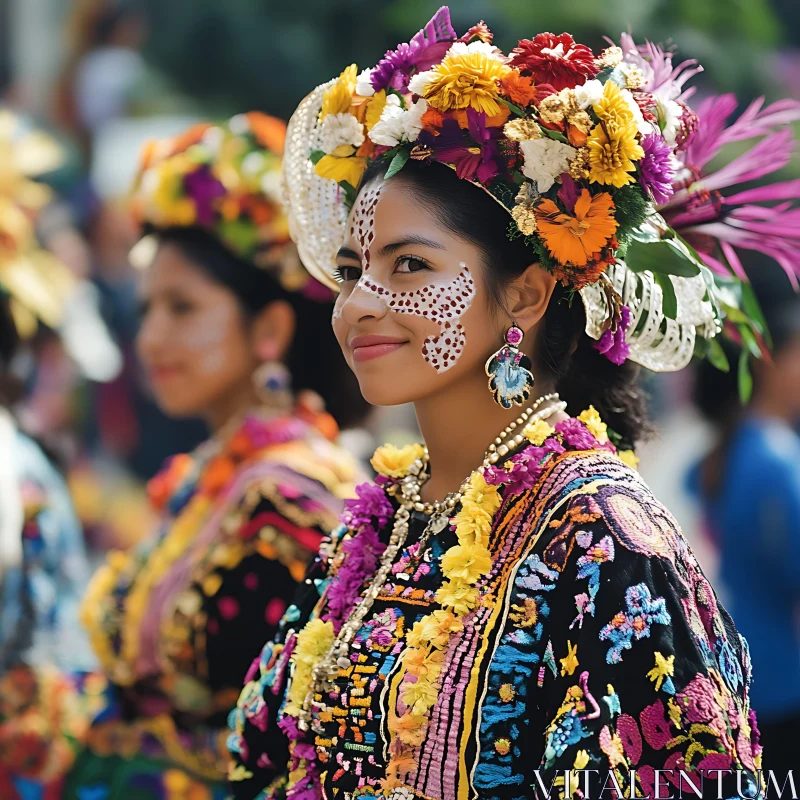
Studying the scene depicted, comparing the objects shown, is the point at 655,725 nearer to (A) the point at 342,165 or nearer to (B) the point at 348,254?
(B) the point at 348,254

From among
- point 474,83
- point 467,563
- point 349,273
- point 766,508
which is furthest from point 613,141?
point 766,508

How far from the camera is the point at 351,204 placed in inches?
97.9

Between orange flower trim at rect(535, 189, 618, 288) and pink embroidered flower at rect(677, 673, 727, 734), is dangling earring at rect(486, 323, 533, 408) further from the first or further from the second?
pink embroidered flower at rect(677, 673, 727, 734)

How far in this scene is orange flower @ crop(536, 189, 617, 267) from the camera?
2.00m

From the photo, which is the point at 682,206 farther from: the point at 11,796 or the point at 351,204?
the point at 11,796

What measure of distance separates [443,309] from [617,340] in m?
0.32

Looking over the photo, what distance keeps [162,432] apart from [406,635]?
6014mm

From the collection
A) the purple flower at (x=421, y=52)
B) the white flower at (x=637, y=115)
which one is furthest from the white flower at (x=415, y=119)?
the white flower at (x=637, y=115)

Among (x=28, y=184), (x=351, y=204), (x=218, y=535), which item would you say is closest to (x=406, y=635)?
(x=351, y=204)

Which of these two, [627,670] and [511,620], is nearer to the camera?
[627,670]

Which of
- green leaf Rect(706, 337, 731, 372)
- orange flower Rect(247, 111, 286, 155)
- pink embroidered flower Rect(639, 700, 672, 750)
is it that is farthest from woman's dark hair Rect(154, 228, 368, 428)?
pink embroidered flower Rect(639, 700, 672, 750)

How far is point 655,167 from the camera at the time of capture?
2.02 metres

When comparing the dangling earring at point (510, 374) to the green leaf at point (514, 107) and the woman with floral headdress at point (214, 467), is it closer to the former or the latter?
the green leaf at point (514, 107)

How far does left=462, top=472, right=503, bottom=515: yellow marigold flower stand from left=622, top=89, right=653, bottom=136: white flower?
2.08 feet
